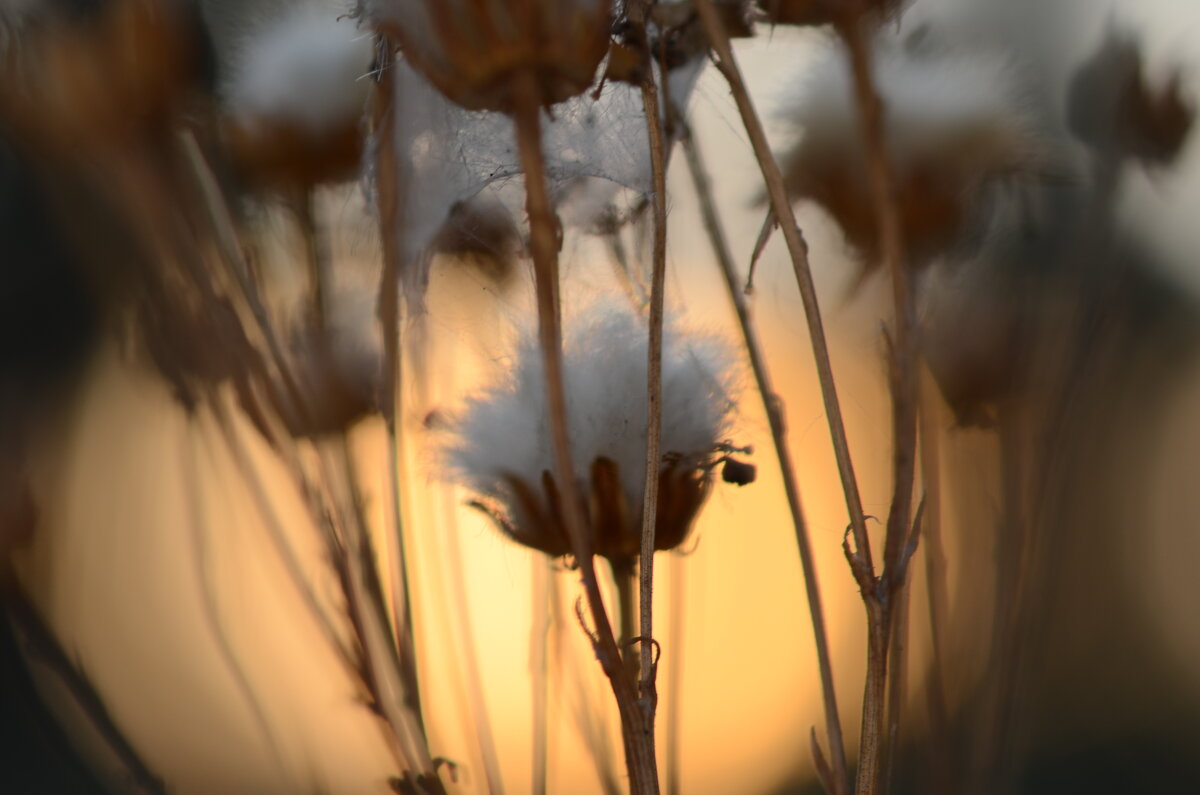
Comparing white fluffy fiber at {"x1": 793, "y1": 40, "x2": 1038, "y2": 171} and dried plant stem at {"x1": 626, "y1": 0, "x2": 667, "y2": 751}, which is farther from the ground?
white fluffy fiber at {"x1": 793, "y1": 40, "x2": 1038, "y2": 171}

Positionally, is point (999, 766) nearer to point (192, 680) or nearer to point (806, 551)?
point (806, 551)

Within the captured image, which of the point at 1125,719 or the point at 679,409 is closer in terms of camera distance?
the point at 679,409

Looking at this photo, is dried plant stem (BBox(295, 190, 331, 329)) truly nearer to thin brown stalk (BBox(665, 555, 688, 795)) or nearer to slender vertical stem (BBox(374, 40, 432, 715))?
slender vertical stem (BBox(374, 40, 432, 715))

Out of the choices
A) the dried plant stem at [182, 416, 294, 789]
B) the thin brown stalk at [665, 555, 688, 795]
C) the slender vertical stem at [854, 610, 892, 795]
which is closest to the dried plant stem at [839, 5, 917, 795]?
the slender vertical stem at [854, 610, 892, 795]

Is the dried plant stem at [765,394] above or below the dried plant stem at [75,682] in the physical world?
above

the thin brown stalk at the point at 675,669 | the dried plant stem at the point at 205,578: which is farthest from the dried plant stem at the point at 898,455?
the dried plant stem at the point at 205,578

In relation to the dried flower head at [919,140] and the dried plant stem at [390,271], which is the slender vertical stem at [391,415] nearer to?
the dried plant stem at [390,271]

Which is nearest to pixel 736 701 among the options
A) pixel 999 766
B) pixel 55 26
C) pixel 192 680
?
pixel 999 766
